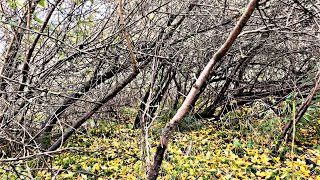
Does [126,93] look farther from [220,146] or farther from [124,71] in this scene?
[220,146]

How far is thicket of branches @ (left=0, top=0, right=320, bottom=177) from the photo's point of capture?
2.52m

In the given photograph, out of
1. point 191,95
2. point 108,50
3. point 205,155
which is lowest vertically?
point 205,155

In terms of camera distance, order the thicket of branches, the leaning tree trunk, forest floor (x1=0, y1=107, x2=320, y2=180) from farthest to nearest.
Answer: forest floor (x1=0, y1=107, x2=320, y2=180) → the thicket of branches → the leaning tree trunk

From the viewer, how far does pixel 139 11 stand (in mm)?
2807

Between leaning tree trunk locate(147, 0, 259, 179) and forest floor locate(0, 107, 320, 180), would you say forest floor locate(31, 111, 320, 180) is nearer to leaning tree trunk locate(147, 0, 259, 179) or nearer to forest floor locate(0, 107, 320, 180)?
forest floor locate(0, 107, 320, 180)

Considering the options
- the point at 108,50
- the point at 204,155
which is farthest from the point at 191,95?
the point at 204,155

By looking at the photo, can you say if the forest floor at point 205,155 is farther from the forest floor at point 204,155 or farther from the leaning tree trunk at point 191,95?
the leaning tree trunk at point 191,95

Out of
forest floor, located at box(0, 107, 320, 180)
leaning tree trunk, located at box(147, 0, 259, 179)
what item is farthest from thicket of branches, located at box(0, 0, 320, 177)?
leaning tree trunk, located at box(147, 0, 259, 179)

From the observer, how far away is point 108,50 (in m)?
2.86

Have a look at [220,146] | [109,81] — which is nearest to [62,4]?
[109,81]

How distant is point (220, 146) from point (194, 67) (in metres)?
1.01

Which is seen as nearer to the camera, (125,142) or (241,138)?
(241,138)

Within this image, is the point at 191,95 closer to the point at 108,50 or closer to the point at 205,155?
the point at 108,50

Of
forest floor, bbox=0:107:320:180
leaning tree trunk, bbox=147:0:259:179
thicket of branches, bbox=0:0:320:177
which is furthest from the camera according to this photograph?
forest floor, bbox=0:107:320:180
